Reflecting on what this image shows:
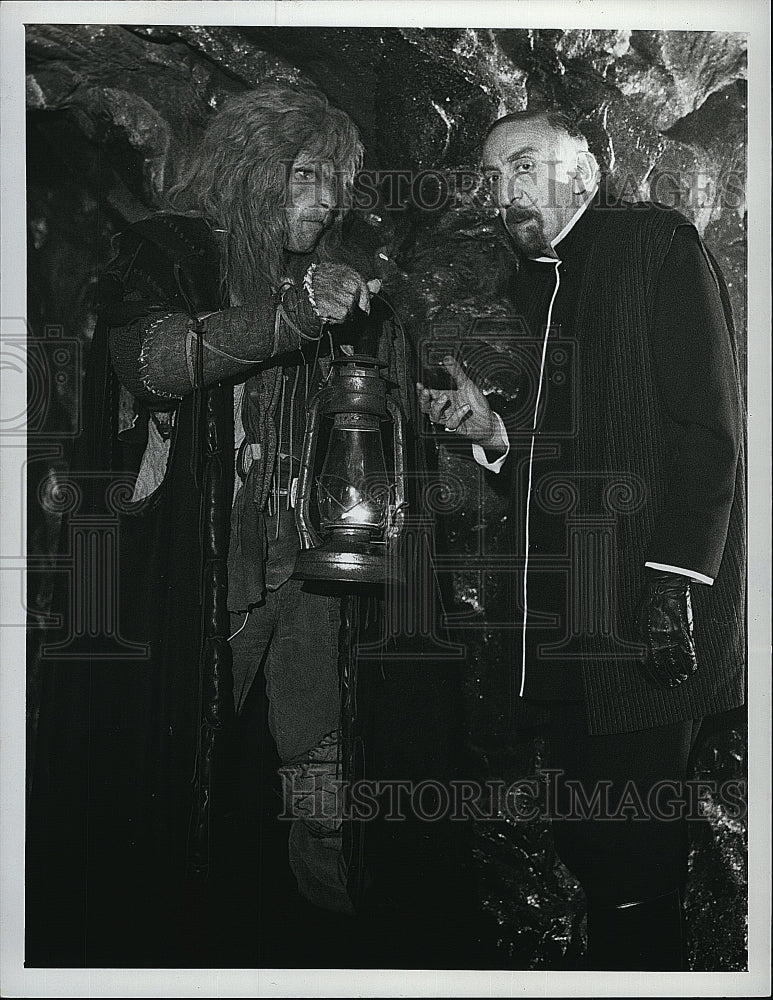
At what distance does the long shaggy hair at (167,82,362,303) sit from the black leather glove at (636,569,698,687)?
1.18m

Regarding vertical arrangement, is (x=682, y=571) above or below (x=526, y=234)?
below

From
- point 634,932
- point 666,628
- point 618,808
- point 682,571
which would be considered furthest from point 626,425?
point 634,932

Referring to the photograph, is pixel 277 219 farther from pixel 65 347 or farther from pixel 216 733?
pixel 216 733

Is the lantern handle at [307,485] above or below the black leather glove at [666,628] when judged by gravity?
above

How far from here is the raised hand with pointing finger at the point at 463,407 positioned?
2791 mm

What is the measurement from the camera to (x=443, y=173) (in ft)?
9.17

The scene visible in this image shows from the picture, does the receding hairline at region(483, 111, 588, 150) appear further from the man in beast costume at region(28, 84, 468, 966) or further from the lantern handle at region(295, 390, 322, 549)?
the lantern handle at region(295, 390, 322, 549)

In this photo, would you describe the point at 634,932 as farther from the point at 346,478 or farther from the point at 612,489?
the point at 346,478

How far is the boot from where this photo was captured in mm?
2789

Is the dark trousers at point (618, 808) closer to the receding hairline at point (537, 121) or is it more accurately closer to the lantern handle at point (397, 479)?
the lantern handle at point (397, 479)

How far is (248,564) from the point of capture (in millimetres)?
2771

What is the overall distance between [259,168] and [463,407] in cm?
78

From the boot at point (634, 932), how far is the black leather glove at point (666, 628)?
0.55m

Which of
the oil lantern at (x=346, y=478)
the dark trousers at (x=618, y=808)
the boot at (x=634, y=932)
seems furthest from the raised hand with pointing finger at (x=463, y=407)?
the boot at (x=634, y=932)
